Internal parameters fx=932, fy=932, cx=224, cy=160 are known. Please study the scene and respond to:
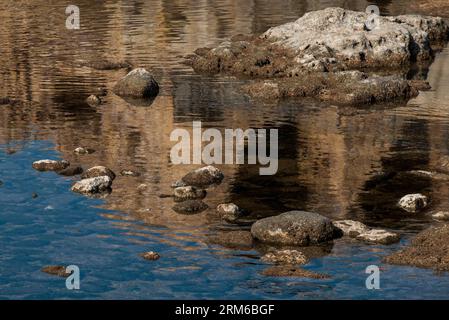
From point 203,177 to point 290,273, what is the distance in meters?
8.19

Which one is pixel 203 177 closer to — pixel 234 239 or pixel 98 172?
pixel 98 172

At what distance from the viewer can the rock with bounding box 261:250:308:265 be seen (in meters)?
24.2

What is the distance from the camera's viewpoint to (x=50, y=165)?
105ft

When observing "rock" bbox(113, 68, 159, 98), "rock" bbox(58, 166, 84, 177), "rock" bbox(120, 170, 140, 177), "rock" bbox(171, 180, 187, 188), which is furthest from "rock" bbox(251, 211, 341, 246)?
"rock" bbox(113, 68, 159, 98)

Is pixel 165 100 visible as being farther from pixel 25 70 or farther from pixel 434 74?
pixel 434 74

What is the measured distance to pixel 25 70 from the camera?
4872 cm

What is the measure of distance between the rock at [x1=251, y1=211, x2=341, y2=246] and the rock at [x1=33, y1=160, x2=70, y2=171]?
914cm

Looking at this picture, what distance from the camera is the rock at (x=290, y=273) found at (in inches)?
915

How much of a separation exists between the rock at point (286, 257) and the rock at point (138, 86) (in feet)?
64.5

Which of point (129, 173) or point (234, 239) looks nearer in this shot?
point (234, 239)

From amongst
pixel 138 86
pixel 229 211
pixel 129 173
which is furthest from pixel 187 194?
pixel 138 86

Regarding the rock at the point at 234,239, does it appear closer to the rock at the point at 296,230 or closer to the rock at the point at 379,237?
the rock at the point at 296,230

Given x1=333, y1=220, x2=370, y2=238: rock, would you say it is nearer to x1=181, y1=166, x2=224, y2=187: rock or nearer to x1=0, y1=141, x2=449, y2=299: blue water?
x1=0, y1=141, x2=449, y2=299: blue water
